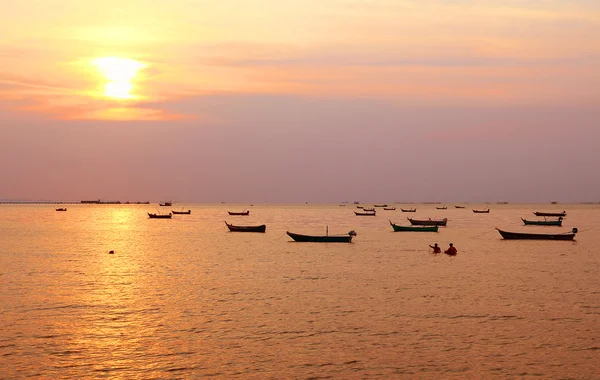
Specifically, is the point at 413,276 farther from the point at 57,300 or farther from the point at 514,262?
the point at 57,300

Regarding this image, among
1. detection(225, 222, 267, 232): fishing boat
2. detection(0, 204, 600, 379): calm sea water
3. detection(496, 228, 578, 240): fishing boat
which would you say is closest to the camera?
detection(0, 204, 600, 379): calm sea water

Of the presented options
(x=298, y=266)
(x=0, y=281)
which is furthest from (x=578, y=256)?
(x=0, y=281)

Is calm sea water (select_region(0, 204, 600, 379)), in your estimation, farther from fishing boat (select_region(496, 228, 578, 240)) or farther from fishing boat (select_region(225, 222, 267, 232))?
fishing boat (select_region(225, 222, 267, 232))

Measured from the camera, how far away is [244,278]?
45.3 meters

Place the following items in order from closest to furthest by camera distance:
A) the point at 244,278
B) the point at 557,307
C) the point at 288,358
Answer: the point at 288,358 < the point at 557,307 < the point at 244,278

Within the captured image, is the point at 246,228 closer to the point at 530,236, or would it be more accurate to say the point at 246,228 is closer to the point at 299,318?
the point at 530,236

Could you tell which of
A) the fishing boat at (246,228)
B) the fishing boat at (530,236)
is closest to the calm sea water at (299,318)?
the fishing boat at (530,236)

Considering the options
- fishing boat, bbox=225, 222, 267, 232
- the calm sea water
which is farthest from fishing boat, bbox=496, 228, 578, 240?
fishing boat, bbox=225, 222, 267, 232

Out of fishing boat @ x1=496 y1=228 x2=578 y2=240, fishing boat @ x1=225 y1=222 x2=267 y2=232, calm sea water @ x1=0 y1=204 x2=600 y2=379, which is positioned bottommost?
calm sea water @ x1=0 y1=204 x2=600 y2=379

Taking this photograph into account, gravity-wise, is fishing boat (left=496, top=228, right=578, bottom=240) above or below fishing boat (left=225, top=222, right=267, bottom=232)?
below

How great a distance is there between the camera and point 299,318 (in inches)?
1171

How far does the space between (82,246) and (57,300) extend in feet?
145

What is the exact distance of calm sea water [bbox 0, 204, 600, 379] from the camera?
21.8 metres

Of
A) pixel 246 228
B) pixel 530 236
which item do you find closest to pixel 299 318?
pixel 530 236
